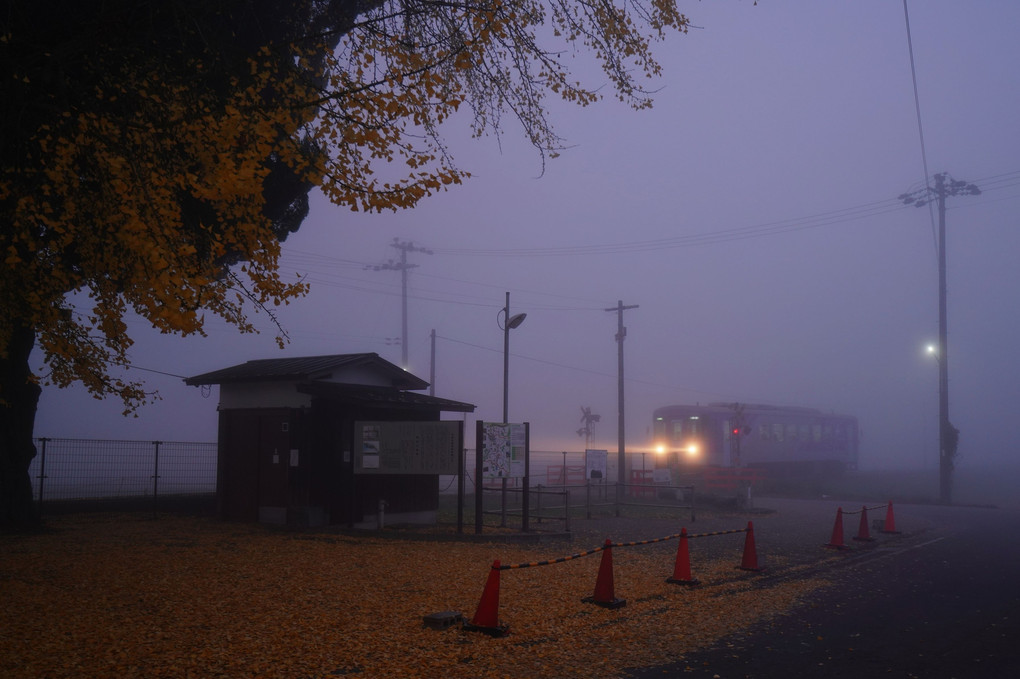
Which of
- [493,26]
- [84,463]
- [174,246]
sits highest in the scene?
[493,26]

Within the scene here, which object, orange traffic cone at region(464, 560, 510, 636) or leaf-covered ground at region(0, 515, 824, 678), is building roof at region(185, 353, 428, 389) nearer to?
leaf-covered ground at region(0, 515, 824, 678)

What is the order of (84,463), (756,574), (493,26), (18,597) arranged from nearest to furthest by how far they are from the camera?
(493,26)
(18,597)
(756,574)
(84,463)

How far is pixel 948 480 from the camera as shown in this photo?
33.2 m

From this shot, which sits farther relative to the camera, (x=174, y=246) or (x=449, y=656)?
(x=449, y=656)

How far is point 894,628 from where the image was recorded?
8.85m

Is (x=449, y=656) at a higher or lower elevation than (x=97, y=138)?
lower

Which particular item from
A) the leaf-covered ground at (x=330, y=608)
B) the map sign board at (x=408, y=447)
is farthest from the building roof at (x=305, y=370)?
the leaf-covered ground at (x=330, y=608)

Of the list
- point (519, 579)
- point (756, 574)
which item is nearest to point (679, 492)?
point (756, 574)

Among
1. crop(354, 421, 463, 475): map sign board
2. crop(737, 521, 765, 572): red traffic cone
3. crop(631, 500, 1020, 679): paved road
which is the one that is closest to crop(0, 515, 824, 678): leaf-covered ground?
crop(737, 521, 765, 572): red traffic cone

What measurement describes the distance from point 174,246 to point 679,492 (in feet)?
85.1

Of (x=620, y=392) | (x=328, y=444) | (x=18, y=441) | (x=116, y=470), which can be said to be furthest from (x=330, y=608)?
(x=620, y=392)

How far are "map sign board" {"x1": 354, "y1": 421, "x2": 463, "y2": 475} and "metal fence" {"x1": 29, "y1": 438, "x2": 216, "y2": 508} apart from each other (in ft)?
19.5

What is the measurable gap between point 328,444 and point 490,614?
1019 centimetres

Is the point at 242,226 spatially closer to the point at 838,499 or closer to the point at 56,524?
the point at 56,524
